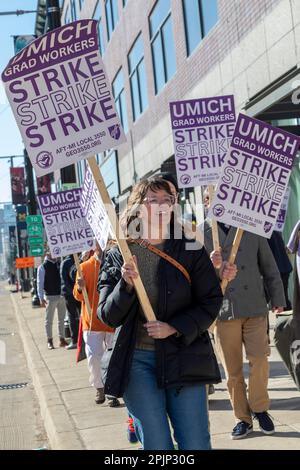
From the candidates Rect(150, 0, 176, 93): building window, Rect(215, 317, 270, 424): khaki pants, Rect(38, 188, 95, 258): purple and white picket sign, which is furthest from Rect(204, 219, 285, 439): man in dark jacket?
Rect(150, 0, 176, 93): building window

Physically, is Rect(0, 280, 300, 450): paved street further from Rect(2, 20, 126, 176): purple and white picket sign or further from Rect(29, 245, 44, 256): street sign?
Rect(29, 245, 44, 256): street sign

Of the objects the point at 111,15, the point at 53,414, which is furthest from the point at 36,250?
the point at 53,414

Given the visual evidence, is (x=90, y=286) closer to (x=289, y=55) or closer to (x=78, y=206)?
(x=78, y=206)

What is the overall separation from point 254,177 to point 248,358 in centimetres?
155

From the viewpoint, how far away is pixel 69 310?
12.8 meters

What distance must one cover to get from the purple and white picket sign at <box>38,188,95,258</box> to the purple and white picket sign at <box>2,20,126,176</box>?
4.98m

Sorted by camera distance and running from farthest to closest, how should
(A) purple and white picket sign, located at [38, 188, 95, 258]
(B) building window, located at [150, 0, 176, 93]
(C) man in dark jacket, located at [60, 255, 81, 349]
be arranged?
1. (B) building window, located at [150, 0, 176, 93]
2. (C) man in dark jacket, located at [60, 255, 81, 349]
3. (A) purple and white picket sign, located at [38, 188, 95, 258]

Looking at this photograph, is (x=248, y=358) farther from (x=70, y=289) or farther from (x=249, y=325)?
(x=70, y=289)

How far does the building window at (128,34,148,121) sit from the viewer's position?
73.0ft

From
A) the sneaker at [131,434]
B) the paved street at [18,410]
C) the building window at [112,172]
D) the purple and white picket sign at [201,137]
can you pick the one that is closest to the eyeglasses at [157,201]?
the sneaker at [131,434]

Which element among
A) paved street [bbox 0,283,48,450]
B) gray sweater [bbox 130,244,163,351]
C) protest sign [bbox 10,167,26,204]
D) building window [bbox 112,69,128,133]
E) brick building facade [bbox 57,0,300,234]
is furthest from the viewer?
protest sign [bbox 10,167,26,204]

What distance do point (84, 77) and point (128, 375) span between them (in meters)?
1.80

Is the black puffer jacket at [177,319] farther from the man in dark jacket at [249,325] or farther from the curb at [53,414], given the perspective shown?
the curb at [53,414]

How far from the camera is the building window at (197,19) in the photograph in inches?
591
